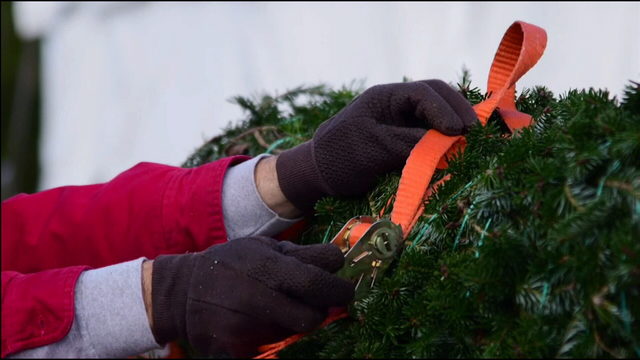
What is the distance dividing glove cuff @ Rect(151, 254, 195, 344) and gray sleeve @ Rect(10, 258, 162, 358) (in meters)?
0.01

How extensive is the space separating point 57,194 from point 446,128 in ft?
1.91

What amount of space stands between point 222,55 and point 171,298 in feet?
5.87

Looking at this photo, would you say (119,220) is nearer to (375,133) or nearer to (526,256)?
(375,133)

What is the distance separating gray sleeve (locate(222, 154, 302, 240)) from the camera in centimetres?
105

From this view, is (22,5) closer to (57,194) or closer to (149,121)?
(149,121)

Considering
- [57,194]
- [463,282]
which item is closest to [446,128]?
[463,282]

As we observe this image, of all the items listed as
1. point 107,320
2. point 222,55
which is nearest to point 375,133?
point 107,320

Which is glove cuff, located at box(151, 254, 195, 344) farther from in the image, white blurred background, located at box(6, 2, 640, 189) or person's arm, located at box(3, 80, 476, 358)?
white blurred background, located at box(6, 2, 640, 189)

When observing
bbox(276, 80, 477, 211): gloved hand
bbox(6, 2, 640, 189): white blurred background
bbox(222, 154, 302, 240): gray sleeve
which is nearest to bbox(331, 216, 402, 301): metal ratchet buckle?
bbox(276, 80, 477, 211): gloved hand

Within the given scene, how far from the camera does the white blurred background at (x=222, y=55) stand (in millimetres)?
2261

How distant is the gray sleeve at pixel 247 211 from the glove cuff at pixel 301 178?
40 millimetres

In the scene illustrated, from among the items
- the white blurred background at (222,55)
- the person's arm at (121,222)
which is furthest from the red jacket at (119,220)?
the white blurred background at (222,55)

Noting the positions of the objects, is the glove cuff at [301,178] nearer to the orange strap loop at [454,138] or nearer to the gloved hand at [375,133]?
the gloved hand at [375,133]

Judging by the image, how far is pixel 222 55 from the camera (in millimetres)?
2516
